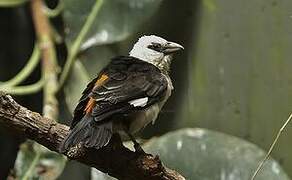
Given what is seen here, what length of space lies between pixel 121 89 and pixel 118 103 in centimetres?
4

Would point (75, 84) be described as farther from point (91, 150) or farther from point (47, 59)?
point (91, 150)

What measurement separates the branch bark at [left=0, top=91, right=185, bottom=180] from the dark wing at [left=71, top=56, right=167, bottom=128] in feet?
0.20

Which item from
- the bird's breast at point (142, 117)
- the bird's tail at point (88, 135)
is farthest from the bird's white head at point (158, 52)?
the bird's tail at point (88, 135)

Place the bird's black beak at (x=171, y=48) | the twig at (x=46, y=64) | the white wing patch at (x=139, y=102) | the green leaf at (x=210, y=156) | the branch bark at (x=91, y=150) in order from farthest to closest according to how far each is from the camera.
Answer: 1. the twig at (x=46, y=64)
2. the green leaf at (x=210, y=156)
3. the bird's black beak at (x=171, y=48)
4. the white wing patch at (x=139, y=102)
5. the branch bark at (x=91, y=150)

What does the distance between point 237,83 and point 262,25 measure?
177 millimetres

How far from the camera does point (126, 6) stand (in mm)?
1733

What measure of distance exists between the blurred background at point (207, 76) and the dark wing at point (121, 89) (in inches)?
13.0

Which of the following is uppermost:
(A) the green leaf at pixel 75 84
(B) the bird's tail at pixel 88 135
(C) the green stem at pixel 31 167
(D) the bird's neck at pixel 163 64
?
(B) the bird's tail at pixel 88 135

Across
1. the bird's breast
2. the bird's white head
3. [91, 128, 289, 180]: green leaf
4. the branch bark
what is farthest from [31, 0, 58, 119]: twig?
the branch bark

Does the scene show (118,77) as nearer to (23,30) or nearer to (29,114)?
(29,114)

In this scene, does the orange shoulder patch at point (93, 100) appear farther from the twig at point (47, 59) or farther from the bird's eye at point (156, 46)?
the twig at point (47, 59)

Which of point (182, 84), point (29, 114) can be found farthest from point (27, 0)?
point (29, 114)

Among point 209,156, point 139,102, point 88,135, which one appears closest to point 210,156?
point 209,156

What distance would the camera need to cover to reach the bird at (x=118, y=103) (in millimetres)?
1140
